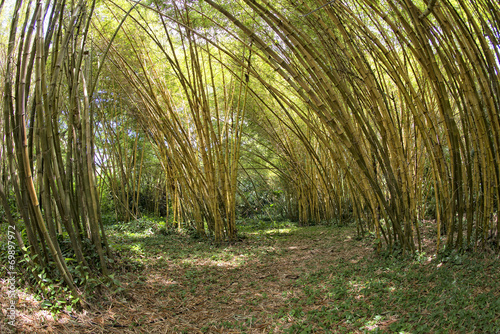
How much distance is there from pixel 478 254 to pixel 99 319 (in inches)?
79.0

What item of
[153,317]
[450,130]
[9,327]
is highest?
[450,130]

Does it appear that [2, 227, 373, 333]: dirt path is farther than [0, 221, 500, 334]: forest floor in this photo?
Yes

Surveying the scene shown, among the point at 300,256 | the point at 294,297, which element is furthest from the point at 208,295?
the point at 300,256

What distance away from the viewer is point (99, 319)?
61.8 inches

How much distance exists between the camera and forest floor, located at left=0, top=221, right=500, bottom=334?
4.56ft

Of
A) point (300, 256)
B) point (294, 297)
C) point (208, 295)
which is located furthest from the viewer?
point (300, 256)

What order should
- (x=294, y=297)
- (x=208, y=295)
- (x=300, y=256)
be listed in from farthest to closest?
(x=300, y=256) < (x=208, y=295) < (x=294, y=297)

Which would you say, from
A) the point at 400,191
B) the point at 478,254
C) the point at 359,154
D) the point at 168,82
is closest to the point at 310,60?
the point at 359,154

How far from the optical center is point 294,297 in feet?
6.22

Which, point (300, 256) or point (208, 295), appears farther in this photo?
point (300, 256)

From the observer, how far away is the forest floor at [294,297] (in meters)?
1.39

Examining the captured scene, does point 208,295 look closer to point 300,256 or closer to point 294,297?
point 294,297

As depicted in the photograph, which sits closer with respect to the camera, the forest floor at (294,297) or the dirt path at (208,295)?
the forest floor at (294,297)

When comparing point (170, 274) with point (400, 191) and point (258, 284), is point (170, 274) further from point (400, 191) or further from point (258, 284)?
point (400, 191)
